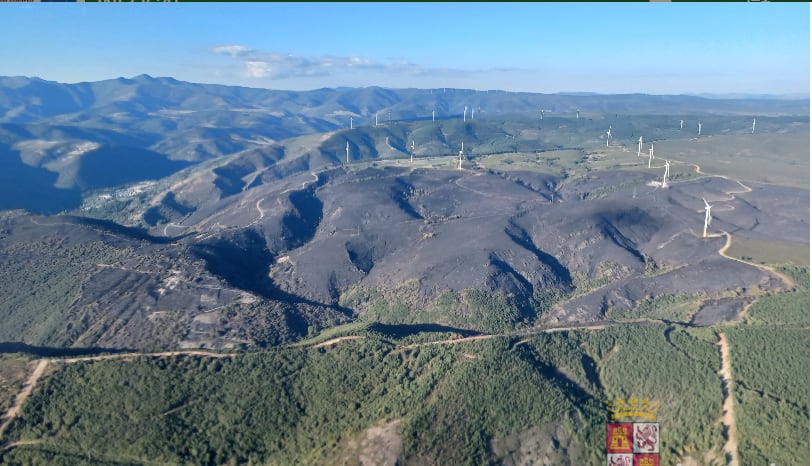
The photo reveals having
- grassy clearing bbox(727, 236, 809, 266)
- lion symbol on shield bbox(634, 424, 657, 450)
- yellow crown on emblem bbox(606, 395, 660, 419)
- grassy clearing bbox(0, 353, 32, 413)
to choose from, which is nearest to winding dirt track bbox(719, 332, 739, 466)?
lion symbol on shield bbox(634, 424, 657, 450)

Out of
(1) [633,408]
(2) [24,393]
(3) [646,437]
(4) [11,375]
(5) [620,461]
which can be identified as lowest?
(5) [620,461]

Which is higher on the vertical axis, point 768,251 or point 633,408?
point 768,251

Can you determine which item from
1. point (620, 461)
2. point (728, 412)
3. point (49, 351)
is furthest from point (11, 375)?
point (728, 412)

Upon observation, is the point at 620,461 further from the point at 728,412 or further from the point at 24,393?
the point at 24,393

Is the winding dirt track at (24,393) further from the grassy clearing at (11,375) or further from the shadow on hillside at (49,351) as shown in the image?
the shadow on hillside at (49,351)

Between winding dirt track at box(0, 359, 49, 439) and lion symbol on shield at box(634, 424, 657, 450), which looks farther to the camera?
winding dirt track at box(0, 359, 49, 439)

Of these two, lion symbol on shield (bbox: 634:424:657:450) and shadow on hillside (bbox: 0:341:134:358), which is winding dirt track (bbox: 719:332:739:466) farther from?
shadow on hillside (bbox: 0:341:134:358)
